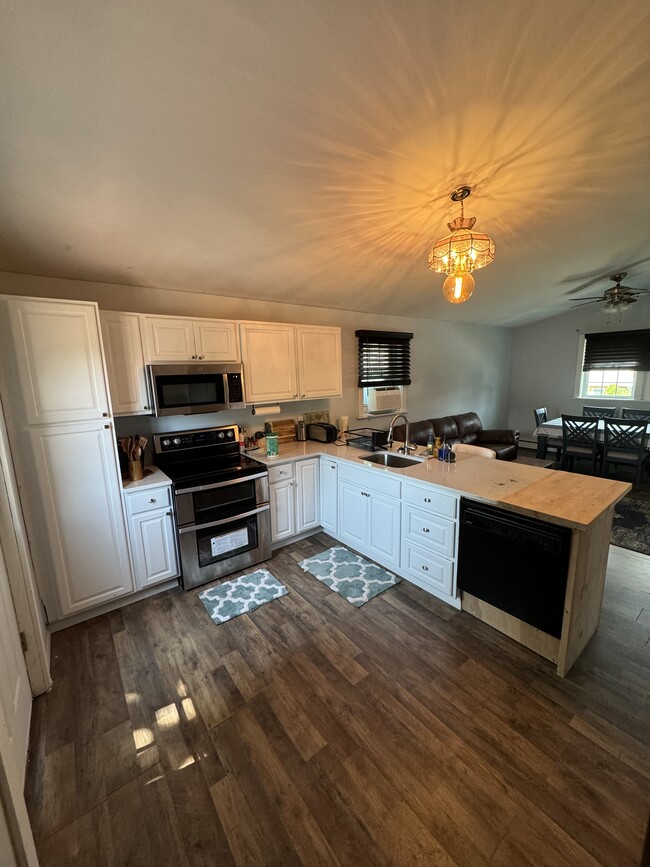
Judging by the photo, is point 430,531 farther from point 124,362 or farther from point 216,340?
point 124,362

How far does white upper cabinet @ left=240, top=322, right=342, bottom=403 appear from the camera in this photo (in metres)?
3.07

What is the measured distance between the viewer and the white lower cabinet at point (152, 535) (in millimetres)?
2396

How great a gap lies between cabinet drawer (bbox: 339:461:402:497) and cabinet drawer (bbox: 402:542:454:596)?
429 millimetres

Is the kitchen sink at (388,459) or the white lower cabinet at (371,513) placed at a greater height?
the kitchen sink at (388,459)

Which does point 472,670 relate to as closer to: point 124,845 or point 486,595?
point 486,595

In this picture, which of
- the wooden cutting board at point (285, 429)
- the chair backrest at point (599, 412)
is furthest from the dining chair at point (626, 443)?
the wooden cutting board at point (285, 429)

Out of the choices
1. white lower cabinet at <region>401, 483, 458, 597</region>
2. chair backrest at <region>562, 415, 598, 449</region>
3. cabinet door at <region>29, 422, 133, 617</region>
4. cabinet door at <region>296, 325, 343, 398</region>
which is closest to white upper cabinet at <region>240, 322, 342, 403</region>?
cabinet door at <region>296, 325, 343, 398</region>

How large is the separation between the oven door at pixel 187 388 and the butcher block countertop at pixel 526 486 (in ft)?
2.33

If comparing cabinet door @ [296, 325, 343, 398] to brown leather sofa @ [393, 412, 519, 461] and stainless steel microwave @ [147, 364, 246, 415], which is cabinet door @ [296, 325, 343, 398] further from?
brown leather sofa @ [393, 412, 519, 461]

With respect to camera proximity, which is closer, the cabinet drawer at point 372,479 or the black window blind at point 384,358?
the cabinet drawer at point 372,479

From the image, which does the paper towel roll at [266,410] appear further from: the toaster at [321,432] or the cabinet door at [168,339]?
the cabinet door at [168,339]

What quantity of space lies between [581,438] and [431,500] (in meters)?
3.80

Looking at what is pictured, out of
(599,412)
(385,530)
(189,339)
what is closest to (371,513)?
(385,530)

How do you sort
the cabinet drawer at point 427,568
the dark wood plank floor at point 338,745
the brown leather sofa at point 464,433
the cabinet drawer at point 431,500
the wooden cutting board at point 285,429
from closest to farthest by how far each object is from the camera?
1. the dark wood plank floor at point 338,745
2. the cabinet drawer at point 431,500
3. the cabinet drawer at point 427,568
4. the wooden cutting board at point 285,429
5. the brown leather sofa at point 464,433
